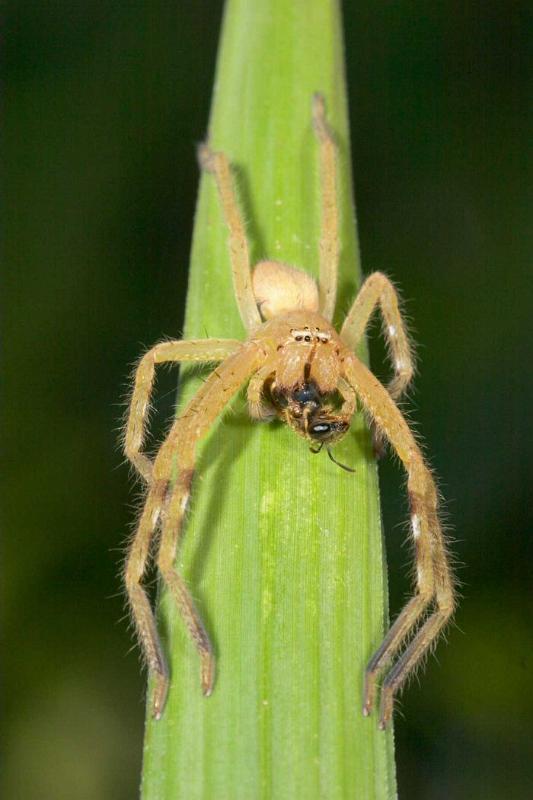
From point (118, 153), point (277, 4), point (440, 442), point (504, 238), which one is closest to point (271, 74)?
point (277, 4)

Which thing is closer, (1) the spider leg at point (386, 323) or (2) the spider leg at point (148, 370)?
(2) the spider leg at point (148, 370)

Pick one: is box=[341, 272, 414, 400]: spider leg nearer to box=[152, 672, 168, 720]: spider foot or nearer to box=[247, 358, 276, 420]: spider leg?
box=[247, 358, 276, 420]: spider leg

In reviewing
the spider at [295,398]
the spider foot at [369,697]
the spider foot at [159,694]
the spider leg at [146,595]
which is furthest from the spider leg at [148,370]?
the spider foot at [369,697]

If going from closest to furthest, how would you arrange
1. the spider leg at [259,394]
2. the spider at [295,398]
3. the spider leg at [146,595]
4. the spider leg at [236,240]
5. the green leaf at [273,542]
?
the green leaf at [273,542] → the spider leg at [146,595] → the spider at [295,398] → the spider leg at [259,394] → the spider leg at [236,240]

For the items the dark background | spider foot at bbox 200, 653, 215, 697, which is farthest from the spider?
the dark background

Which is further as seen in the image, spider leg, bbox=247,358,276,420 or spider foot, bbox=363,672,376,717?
spider leg, bbox=247,358,276,420

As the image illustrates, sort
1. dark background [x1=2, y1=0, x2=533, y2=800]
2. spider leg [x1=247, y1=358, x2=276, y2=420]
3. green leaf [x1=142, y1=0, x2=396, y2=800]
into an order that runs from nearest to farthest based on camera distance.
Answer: green leaf [x1=142, y1=0, x2=396, y2=800]
spider leg [x1=247, y1=358, x2=276, y2=420]
dark background [x1=2, y1=0, x2=533, y2=800]

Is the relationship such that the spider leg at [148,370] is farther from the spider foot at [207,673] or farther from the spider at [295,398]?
the spider foot at [207,673]

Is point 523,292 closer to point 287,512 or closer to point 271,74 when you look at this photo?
point 271,74
